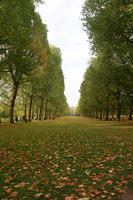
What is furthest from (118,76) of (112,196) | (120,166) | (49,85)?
(112,196)

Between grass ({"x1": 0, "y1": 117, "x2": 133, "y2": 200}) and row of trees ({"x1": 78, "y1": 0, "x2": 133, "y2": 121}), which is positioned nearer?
grass ({"x1": 0, "y1": 117, "x2": 133, "y2": 200})

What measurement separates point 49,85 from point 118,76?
16.3m

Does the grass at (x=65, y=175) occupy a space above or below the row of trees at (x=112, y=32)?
below

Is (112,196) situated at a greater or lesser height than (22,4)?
lesser

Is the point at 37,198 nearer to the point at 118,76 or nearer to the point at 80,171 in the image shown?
the point at 80,171

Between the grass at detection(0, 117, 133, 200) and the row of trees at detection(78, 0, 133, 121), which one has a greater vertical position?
the row of trees at detection(78, 0, 133, 121)

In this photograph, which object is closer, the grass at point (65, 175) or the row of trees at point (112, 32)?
the grass at point (65, 175)

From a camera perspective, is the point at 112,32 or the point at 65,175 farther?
the point at 112,32

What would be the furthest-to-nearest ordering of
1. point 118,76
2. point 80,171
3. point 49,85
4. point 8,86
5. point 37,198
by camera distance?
point 49,85
point 8,86
point 118,76
point 80,171
point 37,198

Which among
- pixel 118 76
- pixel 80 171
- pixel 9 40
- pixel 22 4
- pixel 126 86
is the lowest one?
pixel 80 171

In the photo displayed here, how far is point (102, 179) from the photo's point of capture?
3672 mm

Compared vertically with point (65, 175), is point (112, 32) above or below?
above

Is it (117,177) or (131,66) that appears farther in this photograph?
(131,66)

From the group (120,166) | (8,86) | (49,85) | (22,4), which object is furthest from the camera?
(49,85)
